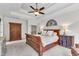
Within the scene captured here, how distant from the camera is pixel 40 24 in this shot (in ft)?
7.06

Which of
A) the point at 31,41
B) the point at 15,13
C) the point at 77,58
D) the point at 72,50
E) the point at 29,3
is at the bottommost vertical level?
the point at 77,58

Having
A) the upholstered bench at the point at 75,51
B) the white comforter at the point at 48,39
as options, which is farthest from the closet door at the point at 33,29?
the upholstered bench at the point at 75,51

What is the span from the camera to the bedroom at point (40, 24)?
6.58ft

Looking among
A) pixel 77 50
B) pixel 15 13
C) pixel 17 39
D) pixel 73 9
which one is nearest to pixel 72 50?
pixel 77 50

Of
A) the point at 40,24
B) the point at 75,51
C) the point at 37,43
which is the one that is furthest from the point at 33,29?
the point at 75,51

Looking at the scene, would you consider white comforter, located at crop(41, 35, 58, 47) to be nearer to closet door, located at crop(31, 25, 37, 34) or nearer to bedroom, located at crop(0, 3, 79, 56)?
bedroom, located at crop(0, 3, 79, 56)

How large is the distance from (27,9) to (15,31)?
1.65ft

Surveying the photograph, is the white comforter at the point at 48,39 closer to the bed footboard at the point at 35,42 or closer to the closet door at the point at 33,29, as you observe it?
the bed footboard at the point at 35,42

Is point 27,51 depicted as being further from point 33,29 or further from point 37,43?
point 33,29

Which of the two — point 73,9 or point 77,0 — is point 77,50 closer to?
point 73,9

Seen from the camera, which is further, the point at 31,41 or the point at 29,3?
the point at 31,41

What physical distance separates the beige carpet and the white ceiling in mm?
585

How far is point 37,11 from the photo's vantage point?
204 cm

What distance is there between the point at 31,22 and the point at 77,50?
1.03 meters
